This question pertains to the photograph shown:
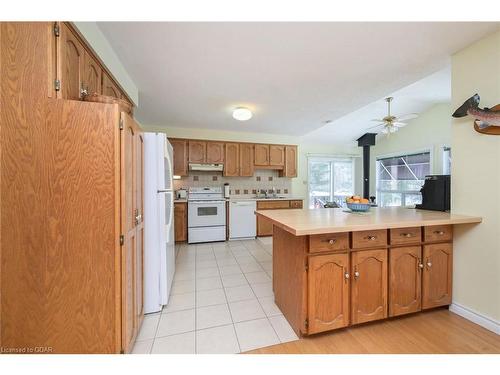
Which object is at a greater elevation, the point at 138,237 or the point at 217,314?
the point at 138,237

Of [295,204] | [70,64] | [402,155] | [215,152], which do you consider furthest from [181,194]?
[402,155]

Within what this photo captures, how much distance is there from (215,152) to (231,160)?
0.39 meters

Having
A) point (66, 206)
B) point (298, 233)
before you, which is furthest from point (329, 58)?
point (66, 206)

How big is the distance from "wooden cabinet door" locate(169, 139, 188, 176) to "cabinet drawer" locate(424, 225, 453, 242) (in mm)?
3865

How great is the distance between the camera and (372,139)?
5.73m

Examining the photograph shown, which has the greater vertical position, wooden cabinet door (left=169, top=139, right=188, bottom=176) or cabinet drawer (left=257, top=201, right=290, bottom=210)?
wooden cabinet door (left=169, top=139, right=188, bottom=176)

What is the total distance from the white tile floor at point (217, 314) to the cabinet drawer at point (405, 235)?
3.59 feet

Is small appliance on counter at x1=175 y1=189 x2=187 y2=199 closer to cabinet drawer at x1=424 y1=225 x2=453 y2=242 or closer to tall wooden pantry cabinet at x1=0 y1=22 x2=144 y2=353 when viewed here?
tall wooden pantry cabinet at x1=0 y1=22 x2=144 y2=353

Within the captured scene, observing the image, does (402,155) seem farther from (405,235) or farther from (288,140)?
(405,235)

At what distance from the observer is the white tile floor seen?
1.46 meters

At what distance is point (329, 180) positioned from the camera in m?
6.33

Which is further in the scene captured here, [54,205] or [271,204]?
[271,204]

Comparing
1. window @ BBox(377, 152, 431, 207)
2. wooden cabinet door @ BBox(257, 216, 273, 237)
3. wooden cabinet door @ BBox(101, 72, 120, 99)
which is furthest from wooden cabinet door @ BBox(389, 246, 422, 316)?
window @ BBox(377, 152, 431, 207)
